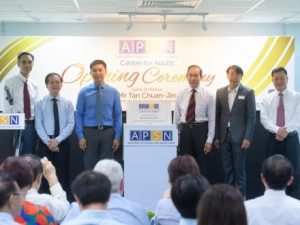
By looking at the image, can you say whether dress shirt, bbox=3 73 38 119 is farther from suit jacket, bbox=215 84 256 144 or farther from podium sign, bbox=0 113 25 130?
suit jacket, bbox=215 84 256 144

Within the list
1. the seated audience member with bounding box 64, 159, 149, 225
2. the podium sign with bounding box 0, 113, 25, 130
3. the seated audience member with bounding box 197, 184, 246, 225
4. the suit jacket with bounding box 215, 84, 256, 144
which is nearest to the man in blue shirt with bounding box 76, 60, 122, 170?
the podium sign with bounding box 0, 113, 25, 130

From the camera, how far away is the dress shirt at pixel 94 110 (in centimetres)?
547

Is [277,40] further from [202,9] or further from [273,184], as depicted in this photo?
[273,184]

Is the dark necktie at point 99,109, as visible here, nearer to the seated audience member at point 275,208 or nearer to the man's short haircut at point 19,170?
the man's short haircut at point 19,170

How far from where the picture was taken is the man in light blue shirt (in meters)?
5.51

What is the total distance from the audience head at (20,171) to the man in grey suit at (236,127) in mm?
3219

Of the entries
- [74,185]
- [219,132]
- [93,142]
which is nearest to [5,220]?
[74,185]

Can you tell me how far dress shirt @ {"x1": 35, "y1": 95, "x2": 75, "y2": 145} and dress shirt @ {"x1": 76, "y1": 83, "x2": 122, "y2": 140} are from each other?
14 cm

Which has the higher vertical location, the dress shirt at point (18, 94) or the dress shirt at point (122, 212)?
the dress shirt at point (18, 94)

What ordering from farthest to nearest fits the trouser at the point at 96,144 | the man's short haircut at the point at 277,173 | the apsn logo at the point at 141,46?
the apsn logo at the point at 141,46
the trouser at the point at 96,144
the man's short haircut at the point at 277,173

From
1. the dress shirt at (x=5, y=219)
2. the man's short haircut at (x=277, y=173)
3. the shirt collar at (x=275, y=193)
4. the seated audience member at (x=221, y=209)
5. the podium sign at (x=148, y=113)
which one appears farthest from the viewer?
the podium sign at (x=148, y=113)

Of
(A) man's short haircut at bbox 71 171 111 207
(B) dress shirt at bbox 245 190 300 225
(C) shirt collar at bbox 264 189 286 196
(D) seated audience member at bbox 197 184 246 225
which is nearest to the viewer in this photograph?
(D) seated audience member at bbox 197 184 246 225

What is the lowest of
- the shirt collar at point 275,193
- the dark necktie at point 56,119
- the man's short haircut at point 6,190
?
the shirt collar at point 275,193

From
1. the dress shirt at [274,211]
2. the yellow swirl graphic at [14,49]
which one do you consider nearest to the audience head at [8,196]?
the dress shirt at [274,211]
